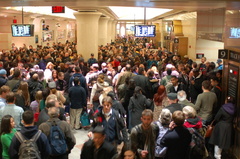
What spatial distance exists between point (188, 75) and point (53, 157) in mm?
6802

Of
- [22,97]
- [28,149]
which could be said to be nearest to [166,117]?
[28,149]

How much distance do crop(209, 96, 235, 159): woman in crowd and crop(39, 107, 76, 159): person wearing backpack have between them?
3.27 m

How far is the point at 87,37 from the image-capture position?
19.5 m

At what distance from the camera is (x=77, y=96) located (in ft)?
29.1

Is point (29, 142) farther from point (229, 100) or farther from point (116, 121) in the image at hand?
point (229, 100)

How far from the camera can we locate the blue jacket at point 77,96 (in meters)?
8.82

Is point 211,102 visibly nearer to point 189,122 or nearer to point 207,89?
point 207,89

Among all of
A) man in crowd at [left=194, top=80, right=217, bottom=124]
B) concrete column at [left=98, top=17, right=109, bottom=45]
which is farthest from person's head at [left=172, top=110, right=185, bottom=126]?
concrete column at [left=98, top=17, right=109, bottom=45]

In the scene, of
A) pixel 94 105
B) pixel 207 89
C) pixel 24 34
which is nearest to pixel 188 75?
pixel 207 89

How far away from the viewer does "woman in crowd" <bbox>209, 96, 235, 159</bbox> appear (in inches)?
273

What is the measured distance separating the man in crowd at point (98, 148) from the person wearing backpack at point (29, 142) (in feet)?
2.50

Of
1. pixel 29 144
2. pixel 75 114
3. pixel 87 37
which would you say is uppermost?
pixel 87 37

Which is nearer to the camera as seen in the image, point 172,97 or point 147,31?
point 172,97

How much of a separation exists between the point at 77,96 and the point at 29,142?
4.33 meters
